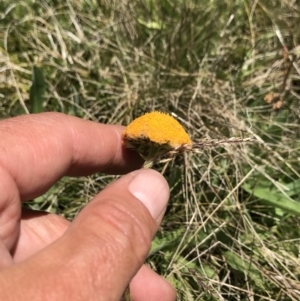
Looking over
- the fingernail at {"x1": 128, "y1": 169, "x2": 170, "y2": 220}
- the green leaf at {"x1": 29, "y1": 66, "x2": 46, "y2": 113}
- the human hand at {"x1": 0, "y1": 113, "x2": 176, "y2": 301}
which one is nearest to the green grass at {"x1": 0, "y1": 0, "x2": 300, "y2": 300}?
the green leaf at {"x1": 29, "y1": 66, "x2": 46, "y2": 113}

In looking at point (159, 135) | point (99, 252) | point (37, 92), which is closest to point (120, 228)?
point (99, 252)

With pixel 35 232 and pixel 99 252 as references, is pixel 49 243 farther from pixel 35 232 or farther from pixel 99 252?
pixel 99 252

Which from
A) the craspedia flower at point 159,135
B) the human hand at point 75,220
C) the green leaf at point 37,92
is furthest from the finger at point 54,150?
the green leaf at point 37,92

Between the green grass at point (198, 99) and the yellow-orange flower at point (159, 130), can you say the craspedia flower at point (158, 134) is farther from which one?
the green grass at point (198, 99)

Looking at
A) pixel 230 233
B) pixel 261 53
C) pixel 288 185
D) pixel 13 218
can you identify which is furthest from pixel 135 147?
pixel 261 53

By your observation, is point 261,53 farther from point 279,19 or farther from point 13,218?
point 13,218
